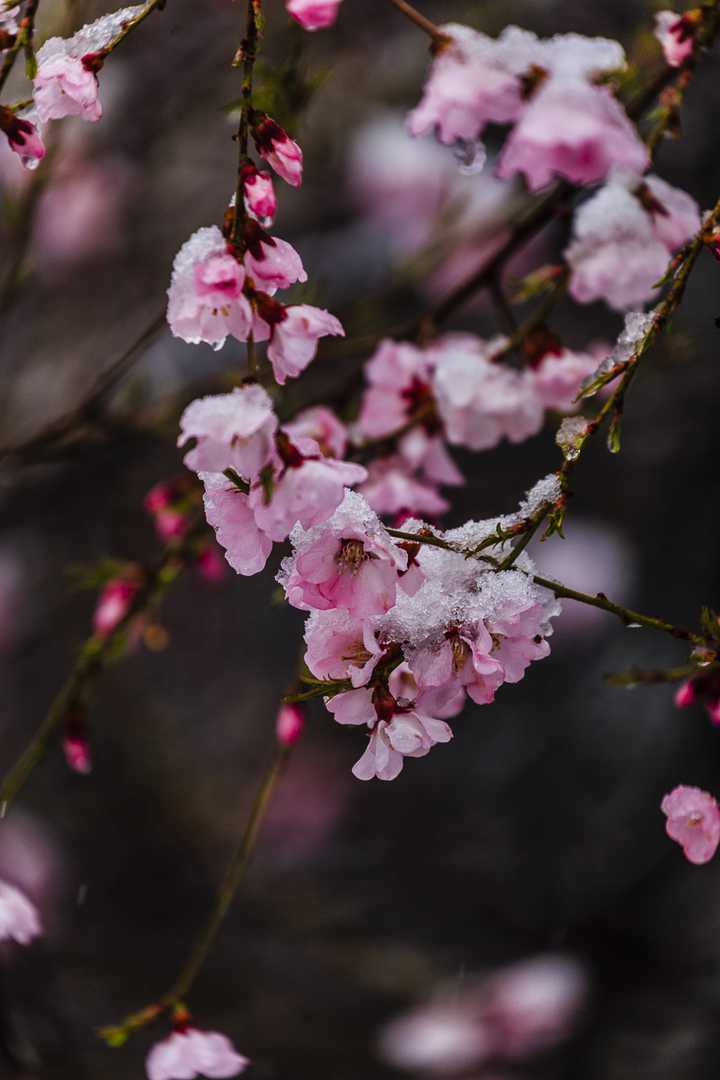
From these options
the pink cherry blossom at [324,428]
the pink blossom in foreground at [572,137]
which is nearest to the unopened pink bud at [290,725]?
the pink cherry blossom at [324,428]

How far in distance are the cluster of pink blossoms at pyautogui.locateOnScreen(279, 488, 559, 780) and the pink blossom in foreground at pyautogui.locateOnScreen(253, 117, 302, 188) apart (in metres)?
0.21

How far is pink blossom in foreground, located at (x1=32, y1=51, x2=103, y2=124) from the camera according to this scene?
73cm

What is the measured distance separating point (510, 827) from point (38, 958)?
134 centimetres

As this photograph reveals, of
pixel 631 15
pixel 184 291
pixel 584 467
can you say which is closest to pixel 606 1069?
pixel 584 467

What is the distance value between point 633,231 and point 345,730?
8.29ft

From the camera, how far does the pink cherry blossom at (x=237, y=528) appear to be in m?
0.67

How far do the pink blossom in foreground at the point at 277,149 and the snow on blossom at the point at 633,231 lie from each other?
0.31 metres

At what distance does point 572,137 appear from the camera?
2.04ft

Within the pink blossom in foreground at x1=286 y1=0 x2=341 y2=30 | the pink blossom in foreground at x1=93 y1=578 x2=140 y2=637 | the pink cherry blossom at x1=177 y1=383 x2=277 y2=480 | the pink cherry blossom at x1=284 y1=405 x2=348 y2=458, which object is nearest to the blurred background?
the pink blossom in foreground at x1=93 y1=578 x2=140 y2=637

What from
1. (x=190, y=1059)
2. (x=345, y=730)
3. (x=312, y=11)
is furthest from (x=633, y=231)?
(x=345, y=730)

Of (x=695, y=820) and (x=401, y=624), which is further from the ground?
(x=401, y=624)

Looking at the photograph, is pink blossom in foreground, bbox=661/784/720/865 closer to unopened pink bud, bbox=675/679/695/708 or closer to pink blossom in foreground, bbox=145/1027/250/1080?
unopened pink bud, bbox=675/679/695/708

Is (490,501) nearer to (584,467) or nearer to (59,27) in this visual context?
(584,467)

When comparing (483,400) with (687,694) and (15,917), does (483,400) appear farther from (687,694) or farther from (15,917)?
(15,917)
